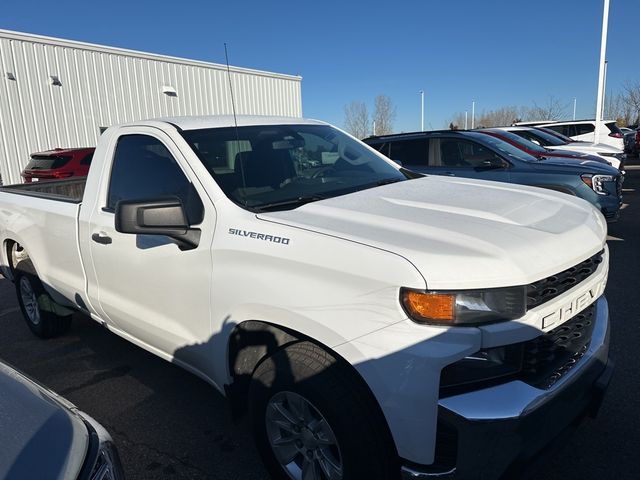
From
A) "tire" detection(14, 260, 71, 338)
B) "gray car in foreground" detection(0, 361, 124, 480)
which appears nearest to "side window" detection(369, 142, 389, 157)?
"tire" detection(14, 260, 71, 338)

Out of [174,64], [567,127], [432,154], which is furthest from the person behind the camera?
[567,127]

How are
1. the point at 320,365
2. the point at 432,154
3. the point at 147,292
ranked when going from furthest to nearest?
the point at 432,154 → the point at 147,292 → the point at 320,365

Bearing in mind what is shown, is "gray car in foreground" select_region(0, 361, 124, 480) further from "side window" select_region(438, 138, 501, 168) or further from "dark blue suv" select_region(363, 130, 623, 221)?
"side window" select_region(438, 138, 501, 168)

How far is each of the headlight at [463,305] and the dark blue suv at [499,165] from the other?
221 inches

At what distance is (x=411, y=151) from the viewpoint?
8.25m

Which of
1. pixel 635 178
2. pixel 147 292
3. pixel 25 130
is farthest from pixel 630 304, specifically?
pixel 25 130

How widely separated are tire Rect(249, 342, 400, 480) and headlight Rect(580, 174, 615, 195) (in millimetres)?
6151

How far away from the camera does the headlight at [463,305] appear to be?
180 cm

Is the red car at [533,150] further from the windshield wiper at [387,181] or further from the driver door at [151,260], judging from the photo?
the driver door at [151,260]

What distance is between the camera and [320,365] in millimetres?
2064

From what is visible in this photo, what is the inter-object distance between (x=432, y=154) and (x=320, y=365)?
6498mm

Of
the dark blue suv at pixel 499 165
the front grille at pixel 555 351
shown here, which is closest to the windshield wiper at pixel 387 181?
the front grille at pixel 555 351

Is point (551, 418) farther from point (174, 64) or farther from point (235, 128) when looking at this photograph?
point (174, 64)

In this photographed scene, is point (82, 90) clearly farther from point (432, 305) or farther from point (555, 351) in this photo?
point (555, 351)
